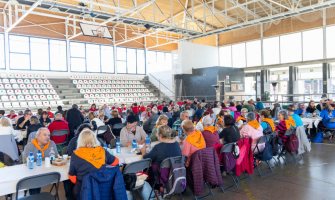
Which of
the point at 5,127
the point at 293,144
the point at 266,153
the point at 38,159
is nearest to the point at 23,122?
the point at 5,127

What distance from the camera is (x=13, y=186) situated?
97.2 inches

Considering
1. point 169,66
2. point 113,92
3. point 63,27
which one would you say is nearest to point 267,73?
point 169,66

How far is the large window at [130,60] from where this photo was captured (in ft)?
66.5

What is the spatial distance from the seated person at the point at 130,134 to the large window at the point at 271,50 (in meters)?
17.1

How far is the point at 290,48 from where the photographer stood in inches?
705

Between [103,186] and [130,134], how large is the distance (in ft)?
5.88

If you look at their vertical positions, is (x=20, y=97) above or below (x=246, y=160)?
above

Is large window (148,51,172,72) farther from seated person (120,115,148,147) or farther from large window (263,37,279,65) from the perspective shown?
seated person (120,115,148,147)

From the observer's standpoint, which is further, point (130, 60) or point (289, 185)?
point (130, 60)

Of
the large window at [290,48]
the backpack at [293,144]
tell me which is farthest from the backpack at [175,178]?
the large window at [290,48]

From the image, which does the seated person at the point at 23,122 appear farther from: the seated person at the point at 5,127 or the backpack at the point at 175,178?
the backpack at the point at 175,178

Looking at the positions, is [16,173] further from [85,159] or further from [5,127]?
[5,127]

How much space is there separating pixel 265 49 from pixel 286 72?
256 centimetres

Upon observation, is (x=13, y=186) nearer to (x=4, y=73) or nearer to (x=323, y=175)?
(x=323, y=175)
